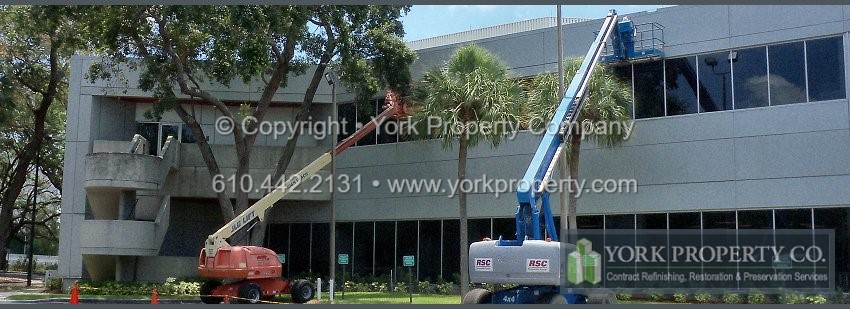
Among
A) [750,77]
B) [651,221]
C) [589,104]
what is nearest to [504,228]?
[651,221]

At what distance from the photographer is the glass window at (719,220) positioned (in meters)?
27.8

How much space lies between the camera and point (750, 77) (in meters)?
28.1

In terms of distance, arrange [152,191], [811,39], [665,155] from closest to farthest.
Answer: [811,39], [665,155], [152,191]

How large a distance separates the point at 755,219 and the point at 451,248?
11.6 m

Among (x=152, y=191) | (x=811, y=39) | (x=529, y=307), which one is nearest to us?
(x=529, y=307)

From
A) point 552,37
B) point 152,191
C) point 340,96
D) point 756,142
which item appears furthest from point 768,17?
point 152,191

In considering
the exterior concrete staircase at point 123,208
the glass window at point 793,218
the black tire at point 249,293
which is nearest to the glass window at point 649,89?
the glass window at point 793,218

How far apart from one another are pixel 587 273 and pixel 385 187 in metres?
17.9

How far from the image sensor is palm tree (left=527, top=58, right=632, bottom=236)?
27.5m

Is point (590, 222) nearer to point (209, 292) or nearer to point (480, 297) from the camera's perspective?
point (480, 297)

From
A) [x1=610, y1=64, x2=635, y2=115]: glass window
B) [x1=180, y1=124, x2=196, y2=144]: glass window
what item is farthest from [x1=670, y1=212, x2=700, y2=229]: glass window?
[x1=180, y1=124, x2=196, y2=144]: glass window

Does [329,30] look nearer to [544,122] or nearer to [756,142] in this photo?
[544,122]

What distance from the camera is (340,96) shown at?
123ft

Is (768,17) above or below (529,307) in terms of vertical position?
above
